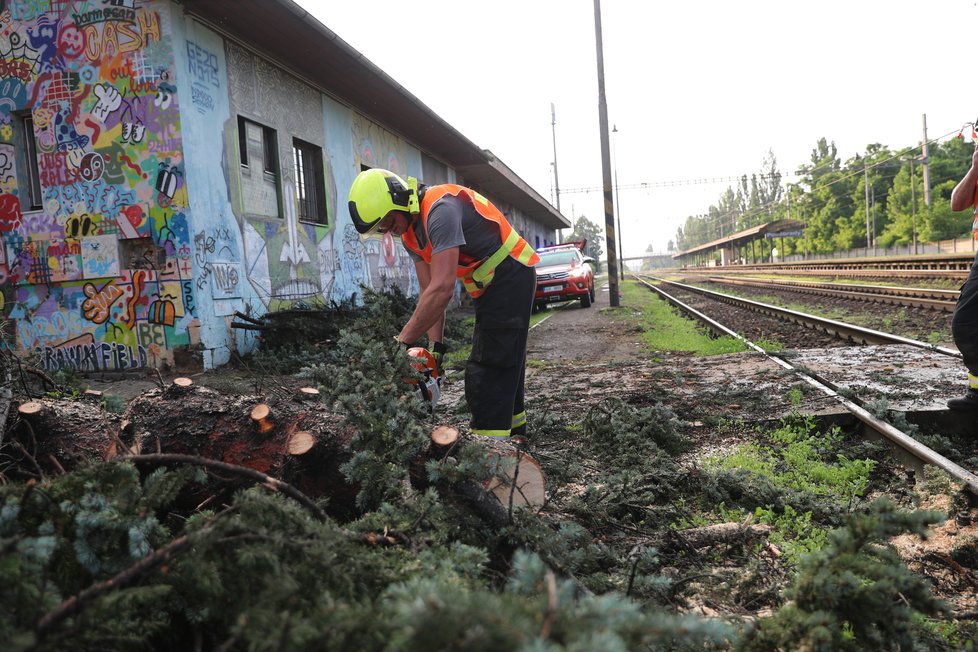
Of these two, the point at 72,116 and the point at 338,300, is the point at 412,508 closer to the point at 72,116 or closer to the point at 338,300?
the point at 72,116

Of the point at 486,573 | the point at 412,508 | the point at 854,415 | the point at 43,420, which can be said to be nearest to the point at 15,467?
the point at 43,420

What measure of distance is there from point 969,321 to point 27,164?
11.5 meters

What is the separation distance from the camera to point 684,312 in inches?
679

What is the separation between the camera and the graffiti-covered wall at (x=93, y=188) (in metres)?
8.36

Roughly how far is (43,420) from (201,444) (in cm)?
90

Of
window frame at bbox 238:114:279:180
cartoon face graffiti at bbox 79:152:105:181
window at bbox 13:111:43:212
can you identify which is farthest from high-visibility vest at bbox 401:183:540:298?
window at bbox 13:111:43:212

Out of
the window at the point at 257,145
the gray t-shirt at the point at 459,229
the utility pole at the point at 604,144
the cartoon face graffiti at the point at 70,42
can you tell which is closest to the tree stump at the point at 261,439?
the gray t-shirt at the point at 459,229

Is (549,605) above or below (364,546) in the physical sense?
above

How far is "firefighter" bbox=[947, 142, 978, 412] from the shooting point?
414 centimetres

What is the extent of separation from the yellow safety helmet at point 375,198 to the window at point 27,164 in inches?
314

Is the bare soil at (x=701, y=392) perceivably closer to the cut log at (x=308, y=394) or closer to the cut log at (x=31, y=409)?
the cut log at (x=308, y=394)

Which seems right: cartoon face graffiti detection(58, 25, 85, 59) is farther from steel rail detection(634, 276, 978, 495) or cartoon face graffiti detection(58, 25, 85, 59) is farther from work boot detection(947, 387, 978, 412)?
work boot detection(947, 387, 978, 412)

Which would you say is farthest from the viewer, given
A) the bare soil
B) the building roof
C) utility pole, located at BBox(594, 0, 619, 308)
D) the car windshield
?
the car windshield

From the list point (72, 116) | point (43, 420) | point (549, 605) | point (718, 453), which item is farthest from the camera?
point (72, 116)
